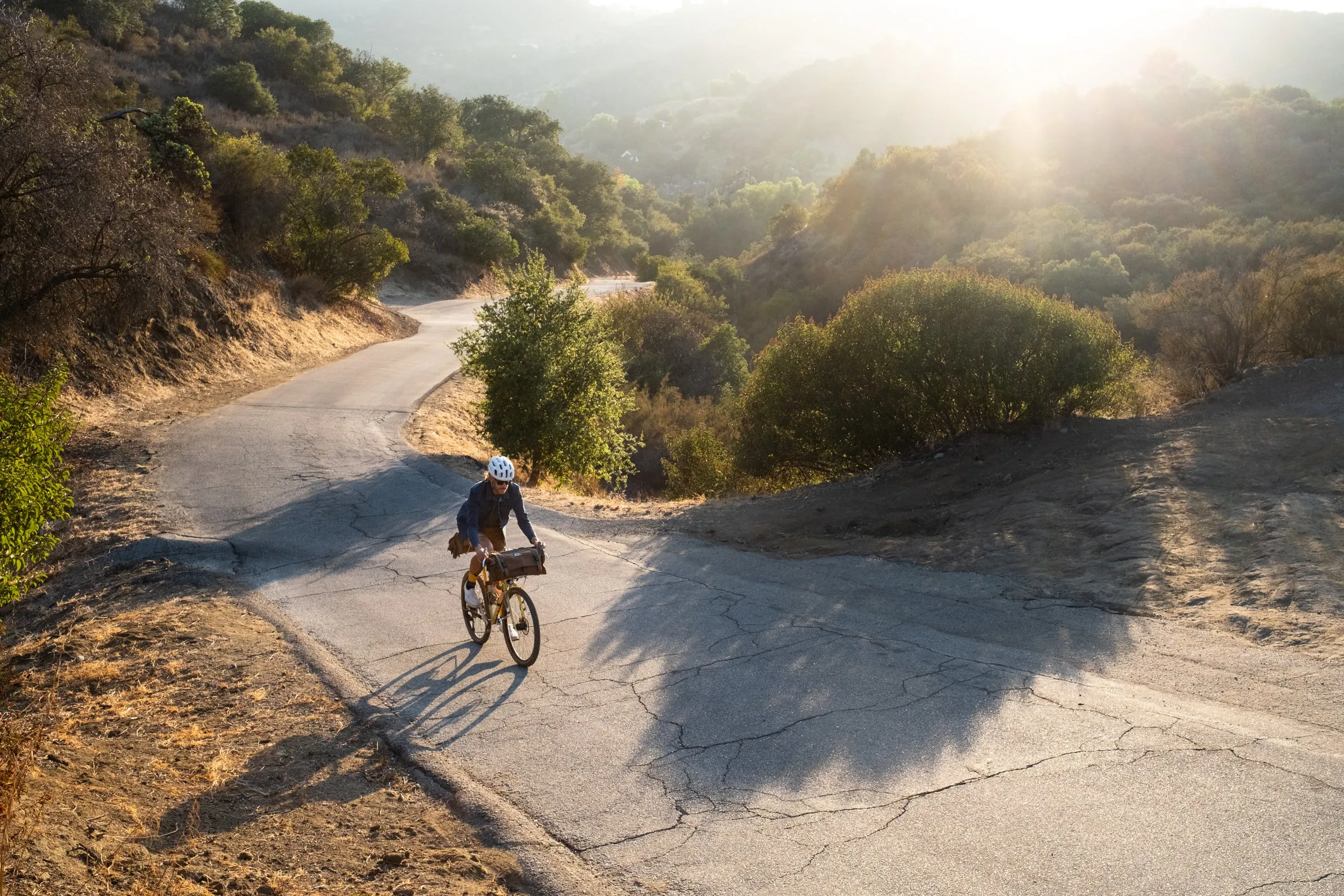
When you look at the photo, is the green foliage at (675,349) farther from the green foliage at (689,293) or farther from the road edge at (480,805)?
the road edge at (480,805)

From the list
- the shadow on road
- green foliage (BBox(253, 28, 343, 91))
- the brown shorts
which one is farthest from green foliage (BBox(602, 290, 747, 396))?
green foliage (BBox(253, 28, 343, 91))

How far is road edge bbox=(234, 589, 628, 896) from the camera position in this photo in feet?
15.5

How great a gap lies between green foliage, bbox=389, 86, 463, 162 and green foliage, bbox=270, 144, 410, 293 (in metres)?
31.8

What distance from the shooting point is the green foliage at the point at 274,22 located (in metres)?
67.8

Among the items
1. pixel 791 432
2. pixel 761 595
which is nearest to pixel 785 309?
pixel 791 432

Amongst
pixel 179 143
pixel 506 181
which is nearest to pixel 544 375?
pixel 179 143

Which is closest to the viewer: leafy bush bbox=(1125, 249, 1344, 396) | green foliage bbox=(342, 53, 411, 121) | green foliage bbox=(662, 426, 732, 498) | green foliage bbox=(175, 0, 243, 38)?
leafy bush bbox=(1125, 249, 1344, 396)

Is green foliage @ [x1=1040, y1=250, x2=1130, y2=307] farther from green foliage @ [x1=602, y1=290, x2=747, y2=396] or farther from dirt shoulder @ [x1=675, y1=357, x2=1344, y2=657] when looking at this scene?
dirt shoulder @ [x1=675, y1=357, x2=1344, y2=657]

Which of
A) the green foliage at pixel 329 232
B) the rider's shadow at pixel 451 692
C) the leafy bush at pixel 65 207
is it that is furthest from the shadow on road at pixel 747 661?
the green foliage at pixel 329 232

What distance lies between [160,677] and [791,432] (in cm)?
1105

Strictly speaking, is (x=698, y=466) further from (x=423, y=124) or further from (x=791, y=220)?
(x=423, y=124)

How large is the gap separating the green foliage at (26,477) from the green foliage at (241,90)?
51499 mm

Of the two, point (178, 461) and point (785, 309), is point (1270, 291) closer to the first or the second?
point (178, 461)

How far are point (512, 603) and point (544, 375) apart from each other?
9.83m
